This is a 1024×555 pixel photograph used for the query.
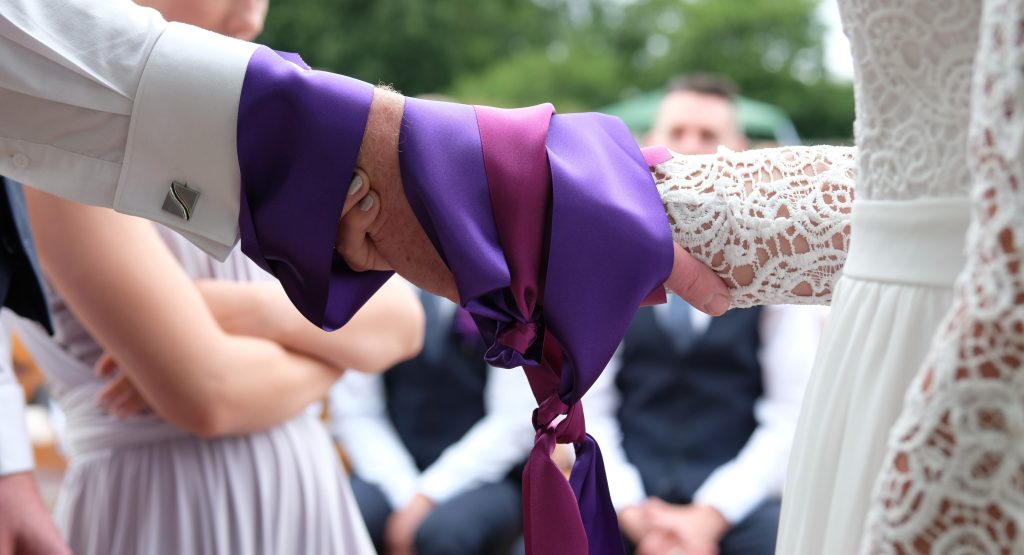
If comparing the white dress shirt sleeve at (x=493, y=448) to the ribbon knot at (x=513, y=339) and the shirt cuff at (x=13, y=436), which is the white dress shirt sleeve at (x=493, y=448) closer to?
the shirt cuff at (x=13, y=436)

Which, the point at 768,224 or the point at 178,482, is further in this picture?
the point at 178,482

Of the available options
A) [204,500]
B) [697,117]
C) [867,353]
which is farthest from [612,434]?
[867,353]

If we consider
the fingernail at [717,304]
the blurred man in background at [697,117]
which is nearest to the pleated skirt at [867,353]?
the fingernail at [717,304]

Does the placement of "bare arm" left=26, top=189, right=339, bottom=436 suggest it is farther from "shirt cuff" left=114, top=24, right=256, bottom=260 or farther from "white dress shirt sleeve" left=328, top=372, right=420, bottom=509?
"white dress shirt sleeve" left=328, top=372, right=420, bottom=509

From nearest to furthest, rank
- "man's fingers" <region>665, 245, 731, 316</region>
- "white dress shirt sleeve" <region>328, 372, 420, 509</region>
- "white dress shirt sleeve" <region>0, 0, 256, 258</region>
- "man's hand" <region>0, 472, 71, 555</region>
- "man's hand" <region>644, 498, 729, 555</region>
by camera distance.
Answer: "white dress shirt sleeve" <region>0, 0, 256, 258</region> → "man's fingers" <region>665, 245, 731, 316</region> → "man's hand" <region>0, 472, 71, 555</region> → "man's hand" <region>644, 498, 729, 555</region> → "white dress shirt sleeve" <region>328, 372, 420, 509</region>

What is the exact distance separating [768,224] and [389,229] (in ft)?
1.46

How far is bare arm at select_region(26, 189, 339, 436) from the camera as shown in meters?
1.56

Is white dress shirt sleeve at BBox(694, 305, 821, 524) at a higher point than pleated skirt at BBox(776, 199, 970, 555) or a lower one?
lower

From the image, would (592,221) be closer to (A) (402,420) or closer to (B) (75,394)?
(B) (75,394)

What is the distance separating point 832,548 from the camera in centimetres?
91

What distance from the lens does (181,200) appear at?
1166 millimetres

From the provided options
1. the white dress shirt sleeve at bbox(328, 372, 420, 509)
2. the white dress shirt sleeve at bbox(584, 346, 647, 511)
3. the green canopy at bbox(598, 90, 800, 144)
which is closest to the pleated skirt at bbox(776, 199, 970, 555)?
the white dress shirt sleeve at bbox(584, 346, 647, 511)

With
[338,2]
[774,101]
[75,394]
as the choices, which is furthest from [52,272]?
[774,101]

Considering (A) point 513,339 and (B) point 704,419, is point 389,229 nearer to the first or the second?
(A) point 513,339
